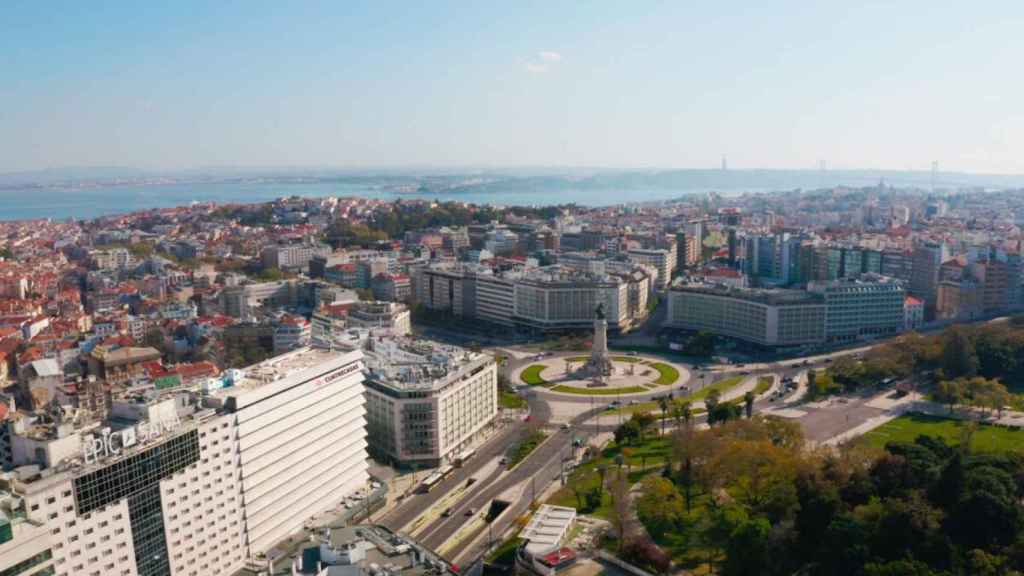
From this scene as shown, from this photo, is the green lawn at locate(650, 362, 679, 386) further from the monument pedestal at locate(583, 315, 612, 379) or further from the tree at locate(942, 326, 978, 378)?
the tree at locate(942, 326, 978, 378)

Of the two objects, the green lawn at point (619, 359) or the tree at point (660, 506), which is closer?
the tree at point (660, 506)

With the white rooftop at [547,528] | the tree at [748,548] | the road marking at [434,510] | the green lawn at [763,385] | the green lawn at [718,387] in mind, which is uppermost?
the tree at [748,548]

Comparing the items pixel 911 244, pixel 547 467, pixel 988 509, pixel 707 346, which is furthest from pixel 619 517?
pixel 911 244

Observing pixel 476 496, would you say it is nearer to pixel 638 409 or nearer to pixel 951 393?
pixel 638 409

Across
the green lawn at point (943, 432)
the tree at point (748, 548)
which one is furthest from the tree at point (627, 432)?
the tree at point (748, 548)

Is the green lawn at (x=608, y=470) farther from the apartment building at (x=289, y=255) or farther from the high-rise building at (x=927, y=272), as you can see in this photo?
the apartment building at (x=289, y=255)

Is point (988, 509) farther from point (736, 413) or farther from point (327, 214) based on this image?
point (327, 214)
